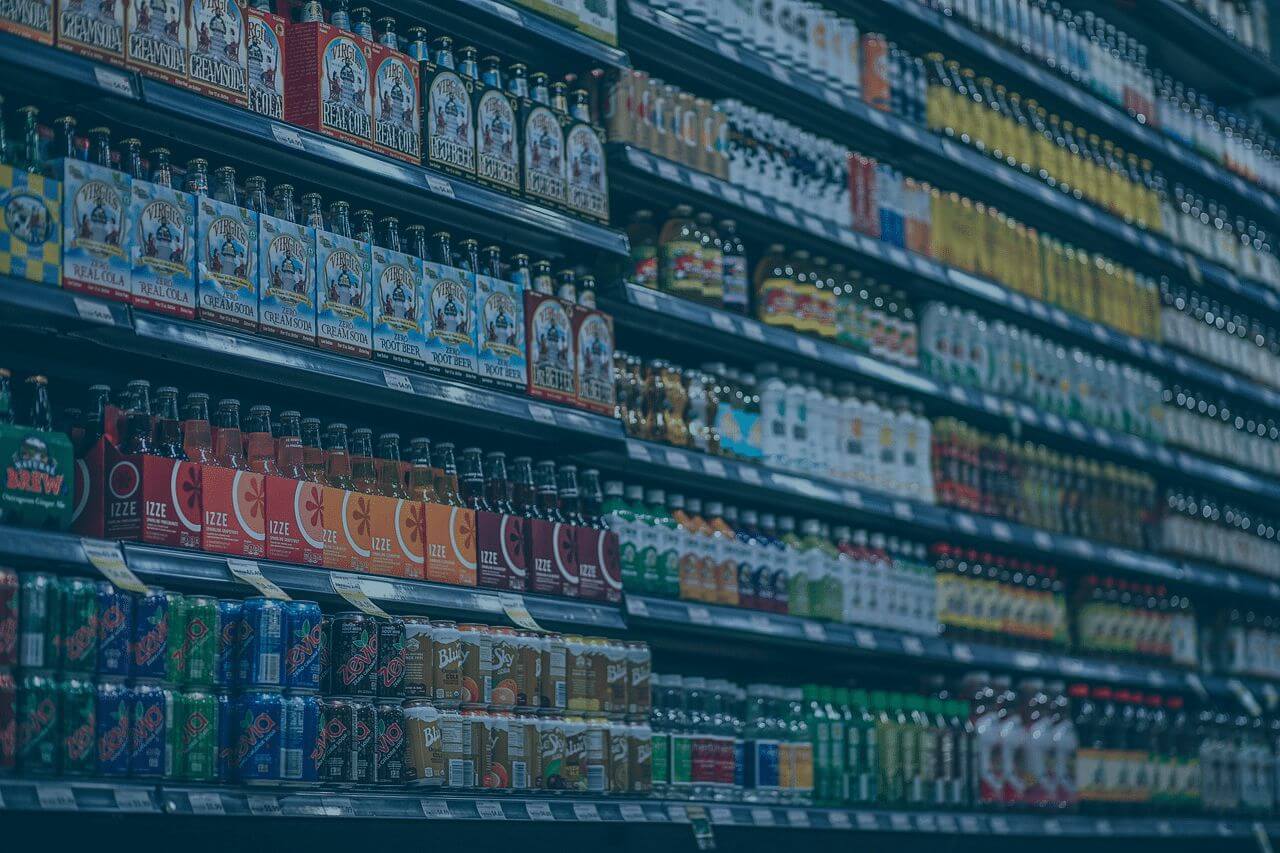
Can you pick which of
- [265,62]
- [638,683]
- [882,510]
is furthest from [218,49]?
[882,510]

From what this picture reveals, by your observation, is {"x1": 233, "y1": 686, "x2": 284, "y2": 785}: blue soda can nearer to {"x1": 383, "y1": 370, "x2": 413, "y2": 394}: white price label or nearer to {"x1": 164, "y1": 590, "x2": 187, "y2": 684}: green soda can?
{"x1": 164, "y1": 590, "x2": 187, "y2": 684}: green soda can

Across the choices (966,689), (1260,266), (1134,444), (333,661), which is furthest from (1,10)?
(1260,266)

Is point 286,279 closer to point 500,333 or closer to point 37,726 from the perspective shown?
point 500,333

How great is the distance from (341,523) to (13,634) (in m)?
0.83

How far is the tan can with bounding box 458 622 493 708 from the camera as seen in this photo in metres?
3.91

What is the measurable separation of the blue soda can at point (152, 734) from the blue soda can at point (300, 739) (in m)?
0.22

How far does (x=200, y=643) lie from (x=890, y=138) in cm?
342

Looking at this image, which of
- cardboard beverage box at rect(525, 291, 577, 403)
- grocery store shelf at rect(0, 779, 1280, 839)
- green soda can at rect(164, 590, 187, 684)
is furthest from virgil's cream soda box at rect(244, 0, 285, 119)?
grocery store shelf at rect(0, 779, 1280, 839)

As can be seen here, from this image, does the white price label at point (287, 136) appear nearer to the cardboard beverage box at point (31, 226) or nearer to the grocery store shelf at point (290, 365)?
the grocery store shelf at point (290, 365)

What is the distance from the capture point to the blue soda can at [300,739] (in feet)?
11.1

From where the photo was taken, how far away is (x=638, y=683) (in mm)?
4434

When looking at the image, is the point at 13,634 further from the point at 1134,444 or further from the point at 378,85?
the point at 1134,444

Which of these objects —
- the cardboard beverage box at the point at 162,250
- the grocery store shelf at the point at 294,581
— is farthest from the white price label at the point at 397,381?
the cardboard beverage box at the point at 162,250

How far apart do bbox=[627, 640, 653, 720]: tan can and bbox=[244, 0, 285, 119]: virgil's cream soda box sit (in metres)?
1.50
